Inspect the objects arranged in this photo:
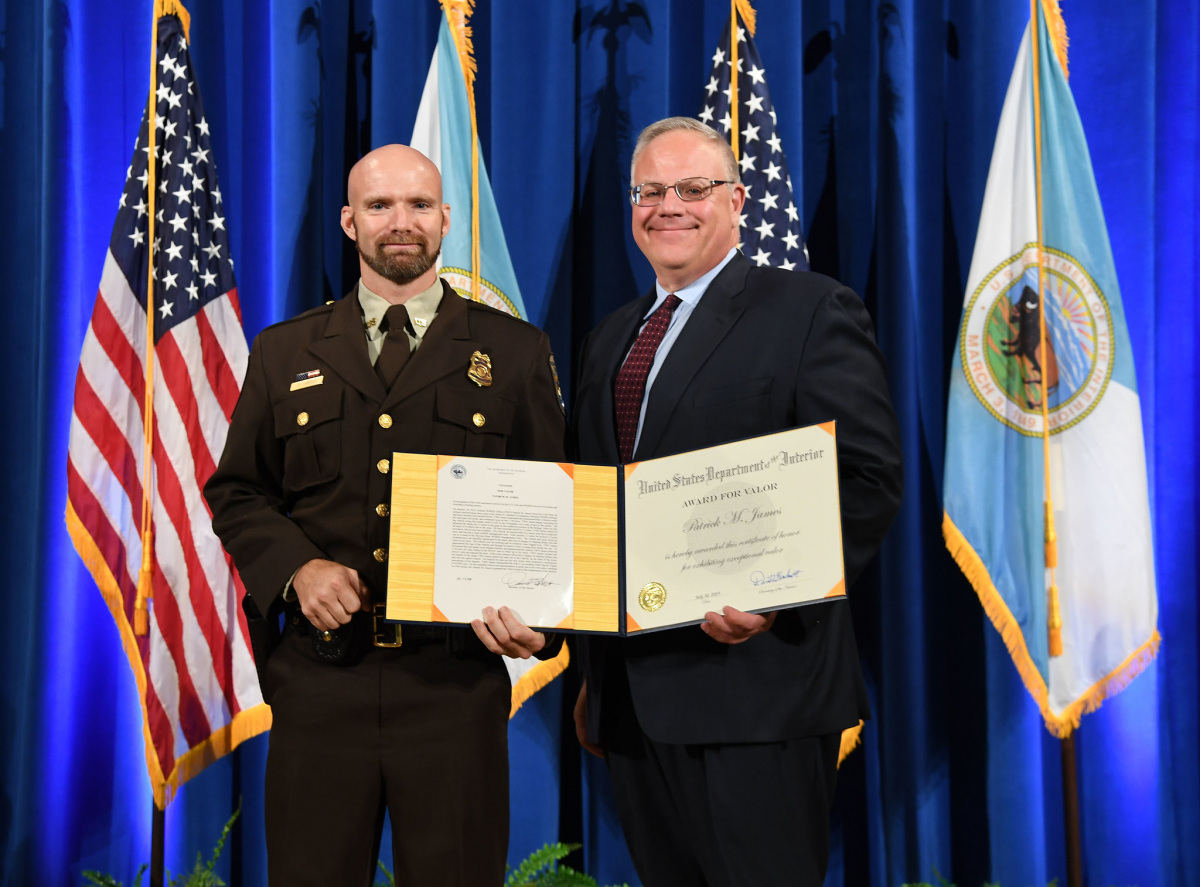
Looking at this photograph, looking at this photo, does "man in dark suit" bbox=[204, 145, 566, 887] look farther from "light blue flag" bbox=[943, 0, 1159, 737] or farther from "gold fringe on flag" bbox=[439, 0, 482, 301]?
"light blue flag" bbox=[943, 0, 1159, 737]

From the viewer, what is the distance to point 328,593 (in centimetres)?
175

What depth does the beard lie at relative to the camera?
2.00m

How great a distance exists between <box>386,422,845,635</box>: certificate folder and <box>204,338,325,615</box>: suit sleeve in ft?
0.86

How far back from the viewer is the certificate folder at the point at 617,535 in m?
1.56

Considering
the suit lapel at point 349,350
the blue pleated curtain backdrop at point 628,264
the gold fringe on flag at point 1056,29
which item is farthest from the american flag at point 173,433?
the gold fringe on flag at point 1056,29

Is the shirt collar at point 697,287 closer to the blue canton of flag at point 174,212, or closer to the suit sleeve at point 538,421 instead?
the suit sleeve at point 538,421

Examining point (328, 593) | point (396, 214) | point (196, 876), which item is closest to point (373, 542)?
point (328, 593)

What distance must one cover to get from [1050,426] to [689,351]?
73.1 inches

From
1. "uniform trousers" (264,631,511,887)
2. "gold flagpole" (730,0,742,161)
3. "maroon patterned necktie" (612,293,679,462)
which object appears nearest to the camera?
"uniform trousers" (264,631,511,887)

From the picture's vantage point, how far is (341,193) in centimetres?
347

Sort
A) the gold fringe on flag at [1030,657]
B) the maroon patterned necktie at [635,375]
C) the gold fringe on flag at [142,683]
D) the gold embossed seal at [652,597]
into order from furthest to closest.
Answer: the gold fringe on flag at [1030,657] < the gold fringe on flag at [142,683] < the maroon patterned necktie at [635,375] < the gold embossed seal at [652,597]

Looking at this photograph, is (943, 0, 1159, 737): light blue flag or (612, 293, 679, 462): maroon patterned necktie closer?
(612, 293, 679, 462): maroon patterned necktie

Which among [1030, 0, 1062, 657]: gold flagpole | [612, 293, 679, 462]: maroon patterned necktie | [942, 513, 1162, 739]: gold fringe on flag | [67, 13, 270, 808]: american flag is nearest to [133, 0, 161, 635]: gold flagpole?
[67, 13, 270, 808]: american flag

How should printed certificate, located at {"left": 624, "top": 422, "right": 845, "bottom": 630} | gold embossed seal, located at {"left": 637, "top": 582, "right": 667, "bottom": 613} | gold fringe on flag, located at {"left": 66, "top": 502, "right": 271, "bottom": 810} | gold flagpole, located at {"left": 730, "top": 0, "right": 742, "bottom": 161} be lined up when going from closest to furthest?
printed certificate, located at {"left": 624, "top": 422, "right": 845, "bottom": 630} < gold embossed seal, located at {"left": 637, "top": 582, "right": 667, "bottom": 613} < gold fringe on flag, located at {"left": 66, "top": 502, "right": 271, "bottom": 810} < gold flagpole, located at {"left": 730, "top": 0, "right": 742, "bottom": 161}
